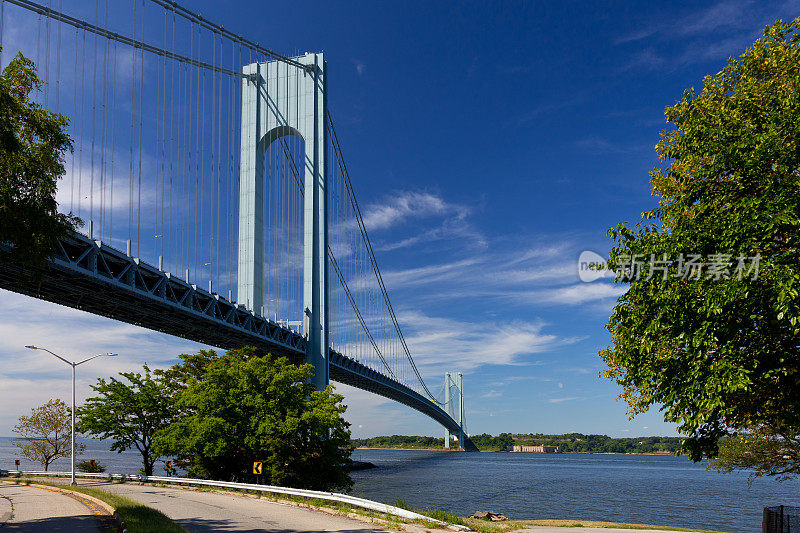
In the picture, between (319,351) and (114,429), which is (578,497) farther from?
(114,429)

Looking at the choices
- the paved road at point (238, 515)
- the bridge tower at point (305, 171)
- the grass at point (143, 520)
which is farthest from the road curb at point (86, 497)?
the bridge tower at point (305, 171)

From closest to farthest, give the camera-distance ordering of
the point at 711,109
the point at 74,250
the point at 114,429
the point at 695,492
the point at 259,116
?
the point at 711,109 < the point at 74,250 < the point at 114,429 < the point at 259,116 < the point at 695,492

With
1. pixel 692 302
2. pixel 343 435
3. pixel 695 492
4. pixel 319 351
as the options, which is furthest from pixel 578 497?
pixel 692 302

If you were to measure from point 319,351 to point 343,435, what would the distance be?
24698 millimetres

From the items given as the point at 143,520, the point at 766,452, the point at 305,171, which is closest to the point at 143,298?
the point at 143,520

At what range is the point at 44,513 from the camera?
20203 millimetres

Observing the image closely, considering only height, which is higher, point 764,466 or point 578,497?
point 764,466

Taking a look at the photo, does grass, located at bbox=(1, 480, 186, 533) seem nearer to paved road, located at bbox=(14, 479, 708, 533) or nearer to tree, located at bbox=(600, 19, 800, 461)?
paved road, located at bbox=(14, 479, 708, 533)

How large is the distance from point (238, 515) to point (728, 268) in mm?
14669

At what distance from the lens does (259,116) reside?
64.0 meters

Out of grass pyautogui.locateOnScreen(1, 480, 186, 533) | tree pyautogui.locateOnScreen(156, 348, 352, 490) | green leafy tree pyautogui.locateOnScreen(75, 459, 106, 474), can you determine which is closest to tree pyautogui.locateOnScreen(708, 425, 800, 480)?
grass pyautogui.locateOnScreen(1, 480, 186, 533)

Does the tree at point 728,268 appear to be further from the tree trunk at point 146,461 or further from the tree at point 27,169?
the tree trunk at point 146,461

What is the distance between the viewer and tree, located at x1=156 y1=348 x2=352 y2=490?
3275 cm

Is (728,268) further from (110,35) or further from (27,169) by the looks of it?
(110,35)
